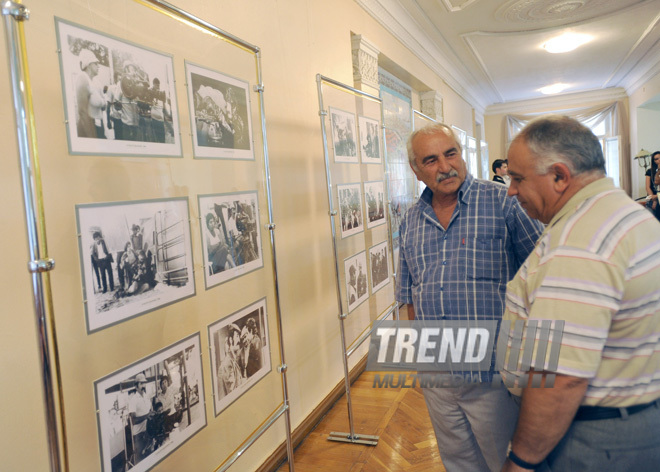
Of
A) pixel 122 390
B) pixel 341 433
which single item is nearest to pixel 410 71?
pixel 341 433

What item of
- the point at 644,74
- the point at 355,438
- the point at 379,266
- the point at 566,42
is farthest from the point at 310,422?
the point at 644,74

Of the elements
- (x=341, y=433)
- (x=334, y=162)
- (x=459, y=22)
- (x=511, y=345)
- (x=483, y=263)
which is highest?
(x=459, y=22)

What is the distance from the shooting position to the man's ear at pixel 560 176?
124 centimetres

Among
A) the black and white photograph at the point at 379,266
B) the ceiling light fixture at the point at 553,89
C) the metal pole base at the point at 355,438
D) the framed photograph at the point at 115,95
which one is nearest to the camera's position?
the framed photograph at the point at 115,95

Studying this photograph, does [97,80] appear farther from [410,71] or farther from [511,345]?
[410,71]

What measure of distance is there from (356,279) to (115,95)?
224 centimetres

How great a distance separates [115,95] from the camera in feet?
4.73

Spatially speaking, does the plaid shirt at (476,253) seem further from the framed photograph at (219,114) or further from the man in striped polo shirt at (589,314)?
the framed photograph at (219,114)

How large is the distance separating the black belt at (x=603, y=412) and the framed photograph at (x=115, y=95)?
1408 millimetres

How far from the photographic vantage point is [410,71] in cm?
679

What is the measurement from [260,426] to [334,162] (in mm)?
1645

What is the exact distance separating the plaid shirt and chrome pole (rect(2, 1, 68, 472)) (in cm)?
141

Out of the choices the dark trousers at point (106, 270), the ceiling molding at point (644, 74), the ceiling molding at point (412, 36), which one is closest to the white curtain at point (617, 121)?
the ceiling molding at point (644, 74)

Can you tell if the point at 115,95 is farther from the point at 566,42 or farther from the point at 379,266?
the point at 566,42
